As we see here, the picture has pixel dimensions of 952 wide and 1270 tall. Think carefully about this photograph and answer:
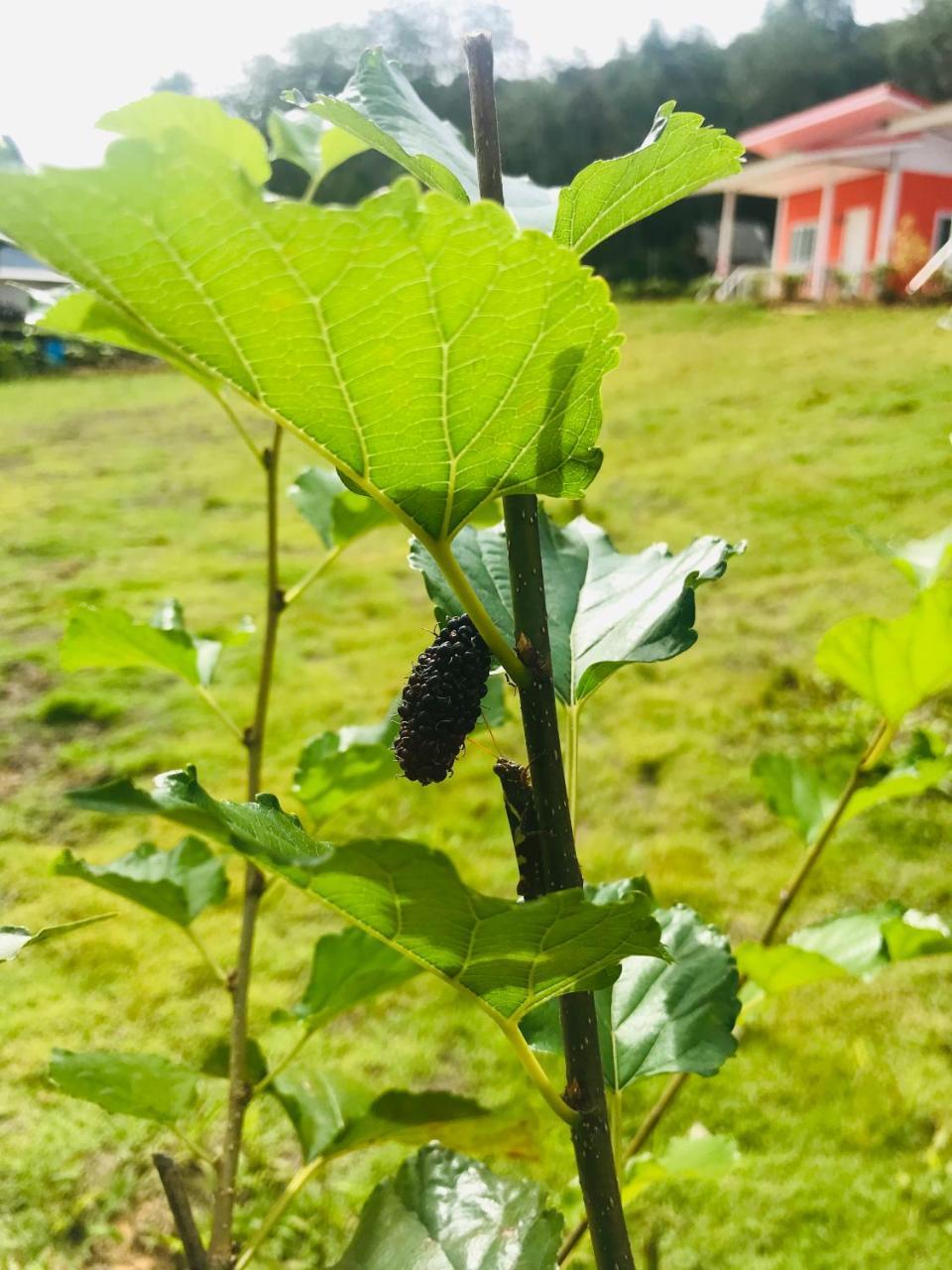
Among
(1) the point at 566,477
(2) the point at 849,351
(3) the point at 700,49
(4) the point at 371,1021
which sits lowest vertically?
(4) the point at 371,1021

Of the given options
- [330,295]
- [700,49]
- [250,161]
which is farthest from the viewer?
[700,49]

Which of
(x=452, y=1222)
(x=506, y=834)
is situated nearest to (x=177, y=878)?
(x=452, y=1222)

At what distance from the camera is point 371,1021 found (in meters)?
1.07

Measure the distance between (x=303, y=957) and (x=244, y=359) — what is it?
3.42ft

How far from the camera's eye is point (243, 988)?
0.60 metres

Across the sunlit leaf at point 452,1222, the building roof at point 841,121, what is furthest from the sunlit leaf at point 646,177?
the building roof at point 841,121

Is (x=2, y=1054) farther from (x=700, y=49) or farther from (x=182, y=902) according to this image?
(x=700, y=49)

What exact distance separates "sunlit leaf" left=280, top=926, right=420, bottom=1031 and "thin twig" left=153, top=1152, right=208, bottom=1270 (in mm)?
132

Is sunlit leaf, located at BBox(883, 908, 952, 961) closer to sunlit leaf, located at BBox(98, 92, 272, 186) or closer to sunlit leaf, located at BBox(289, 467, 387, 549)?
sunlit leaf, located at BBox(289, 467, 387, 549)

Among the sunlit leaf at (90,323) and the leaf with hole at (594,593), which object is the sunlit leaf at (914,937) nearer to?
the leaf with hole at (594,593)

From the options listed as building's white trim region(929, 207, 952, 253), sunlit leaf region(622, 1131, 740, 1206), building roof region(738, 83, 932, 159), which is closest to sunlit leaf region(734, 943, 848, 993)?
sunlit leaf region(622, 1131, 740, 1206)

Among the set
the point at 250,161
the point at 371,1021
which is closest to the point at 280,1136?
the point at 371,1021

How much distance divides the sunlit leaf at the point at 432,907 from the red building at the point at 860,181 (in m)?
5.18

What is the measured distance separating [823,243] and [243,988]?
21.4 feet
